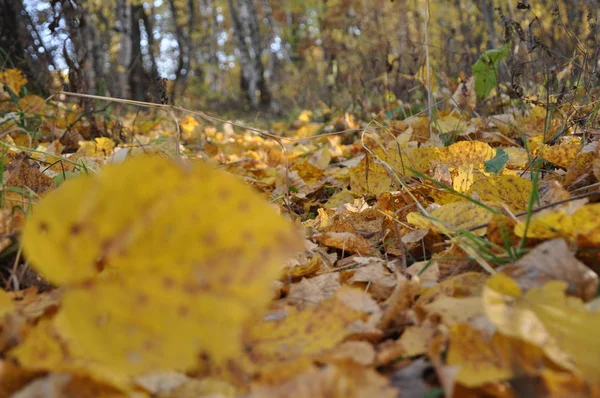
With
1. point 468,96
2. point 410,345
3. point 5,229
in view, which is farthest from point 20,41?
point 410,345

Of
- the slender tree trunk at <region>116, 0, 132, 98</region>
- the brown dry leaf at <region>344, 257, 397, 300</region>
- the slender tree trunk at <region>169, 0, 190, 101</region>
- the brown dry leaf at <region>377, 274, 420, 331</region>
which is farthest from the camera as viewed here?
the slender tree trunk at <region>116, 0, 132, 98</region>

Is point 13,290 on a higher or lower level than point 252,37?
lower

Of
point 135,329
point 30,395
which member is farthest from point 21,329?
point 135,329

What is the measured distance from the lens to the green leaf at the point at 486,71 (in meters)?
2.11

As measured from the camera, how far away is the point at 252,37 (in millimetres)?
8523

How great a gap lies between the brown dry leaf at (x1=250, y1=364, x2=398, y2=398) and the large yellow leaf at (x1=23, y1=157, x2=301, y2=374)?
0.09 metres

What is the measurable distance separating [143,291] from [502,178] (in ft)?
2.67

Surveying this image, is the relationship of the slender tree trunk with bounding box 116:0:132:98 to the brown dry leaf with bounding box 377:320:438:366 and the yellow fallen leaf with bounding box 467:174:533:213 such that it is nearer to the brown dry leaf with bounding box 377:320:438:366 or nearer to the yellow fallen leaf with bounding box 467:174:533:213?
the yellow fallen leaf with bounding box 467:174:533:213

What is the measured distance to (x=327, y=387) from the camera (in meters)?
0.47

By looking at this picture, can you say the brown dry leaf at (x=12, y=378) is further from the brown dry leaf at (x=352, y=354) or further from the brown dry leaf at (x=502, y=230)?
the brown dry leaf at (x=502, y=230)

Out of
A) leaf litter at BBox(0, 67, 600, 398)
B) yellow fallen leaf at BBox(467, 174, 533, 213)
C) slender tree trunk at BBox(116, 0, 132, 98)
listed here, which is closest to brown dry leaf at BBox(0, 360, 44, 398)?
leaf litter at BBox(0, 67, 600, 398)

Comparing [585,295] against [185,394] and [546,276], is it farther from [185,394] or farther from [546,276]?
[185,394]

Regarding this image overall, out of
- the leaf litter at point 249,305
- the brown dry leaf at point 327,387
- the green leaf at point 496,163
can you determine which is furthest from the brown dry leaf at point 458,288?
the green leaf at point 496,163

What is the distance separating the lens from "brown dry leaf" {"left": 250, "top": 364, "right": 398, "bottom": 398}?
0.47m
